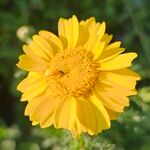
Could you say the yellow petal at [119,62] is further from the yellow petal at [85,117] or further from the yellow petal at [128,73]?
the yellow petal at [85,117]

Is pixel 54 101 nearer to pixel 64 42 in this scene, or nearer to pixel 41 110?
pixel 41 110

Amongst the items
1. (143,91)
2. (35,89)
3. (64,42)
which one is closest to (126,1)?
(143,91)

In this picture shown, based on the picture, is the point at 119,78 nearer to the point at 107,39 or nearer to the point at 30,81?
the point at 107,39

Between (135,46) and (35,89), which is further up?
(135,46)

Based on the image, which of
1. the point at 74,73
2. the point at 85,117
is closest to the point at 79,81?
the point at 74,73

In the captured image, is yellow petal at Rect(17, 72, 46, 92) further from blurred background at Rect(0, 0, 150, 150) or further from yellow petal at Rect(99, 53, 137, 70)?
blurred background at Rect(0, 0, 150, 150)

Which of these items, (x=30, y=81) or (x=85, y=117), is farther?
(x=30, y=81)
